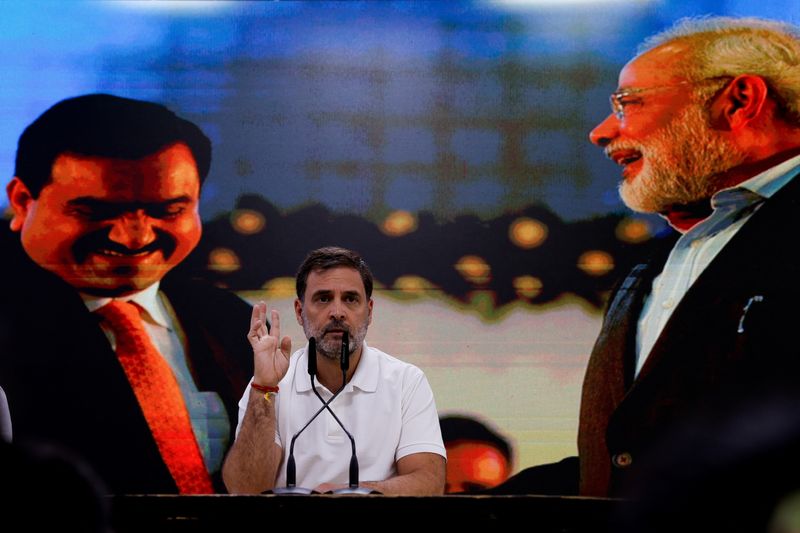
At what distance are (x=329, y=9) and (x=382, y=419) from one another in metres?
1.63

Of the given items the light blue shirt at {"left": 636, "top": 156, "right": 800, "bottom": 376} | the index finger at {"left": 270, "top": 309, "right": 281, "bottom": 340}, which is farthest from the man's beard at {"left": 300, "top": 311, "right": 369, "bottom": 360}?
the light blue shirt at {"left": 636, "top": 156, "right": 800, "bottom": 376}

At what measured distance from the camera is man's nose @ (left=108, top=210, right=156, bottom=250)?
11.7 feet

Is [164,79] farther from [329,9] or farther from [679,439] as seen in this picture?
[679,439]

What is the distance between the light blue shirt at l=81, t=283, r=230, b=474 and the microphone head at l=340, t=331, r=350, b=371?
0.95 m

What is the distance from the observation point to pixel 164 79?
355cm

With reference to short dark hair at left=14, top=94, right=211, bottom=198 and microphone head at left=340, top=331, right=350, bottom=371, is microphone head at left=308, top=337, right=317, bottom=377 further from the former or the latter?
short dark hair at left=14, top=94, right=211, bottom=198

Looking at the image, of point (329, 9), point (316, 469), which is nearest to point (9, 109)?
point (329, 9)

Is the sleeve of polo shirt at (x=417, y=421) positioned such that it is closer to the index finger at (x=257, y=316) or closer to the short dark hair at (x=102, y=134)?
the index finger at (x=257, y=316)

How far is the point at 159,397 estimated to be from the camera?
3.53m

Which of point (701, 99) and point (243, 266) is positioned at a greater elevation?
point (701, 99)

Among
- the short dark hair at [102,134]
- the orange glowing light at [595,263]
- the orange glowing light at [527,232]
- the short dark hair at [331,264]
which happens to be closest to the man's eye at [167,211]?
the short dark hair at [102,134]

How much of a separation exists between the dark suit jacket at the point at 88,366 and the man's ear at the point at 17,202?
0.60 ft

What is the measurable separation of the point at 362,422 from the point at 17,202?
1699 millimetres

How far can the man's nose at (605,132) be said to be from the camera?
3559 millimetres
